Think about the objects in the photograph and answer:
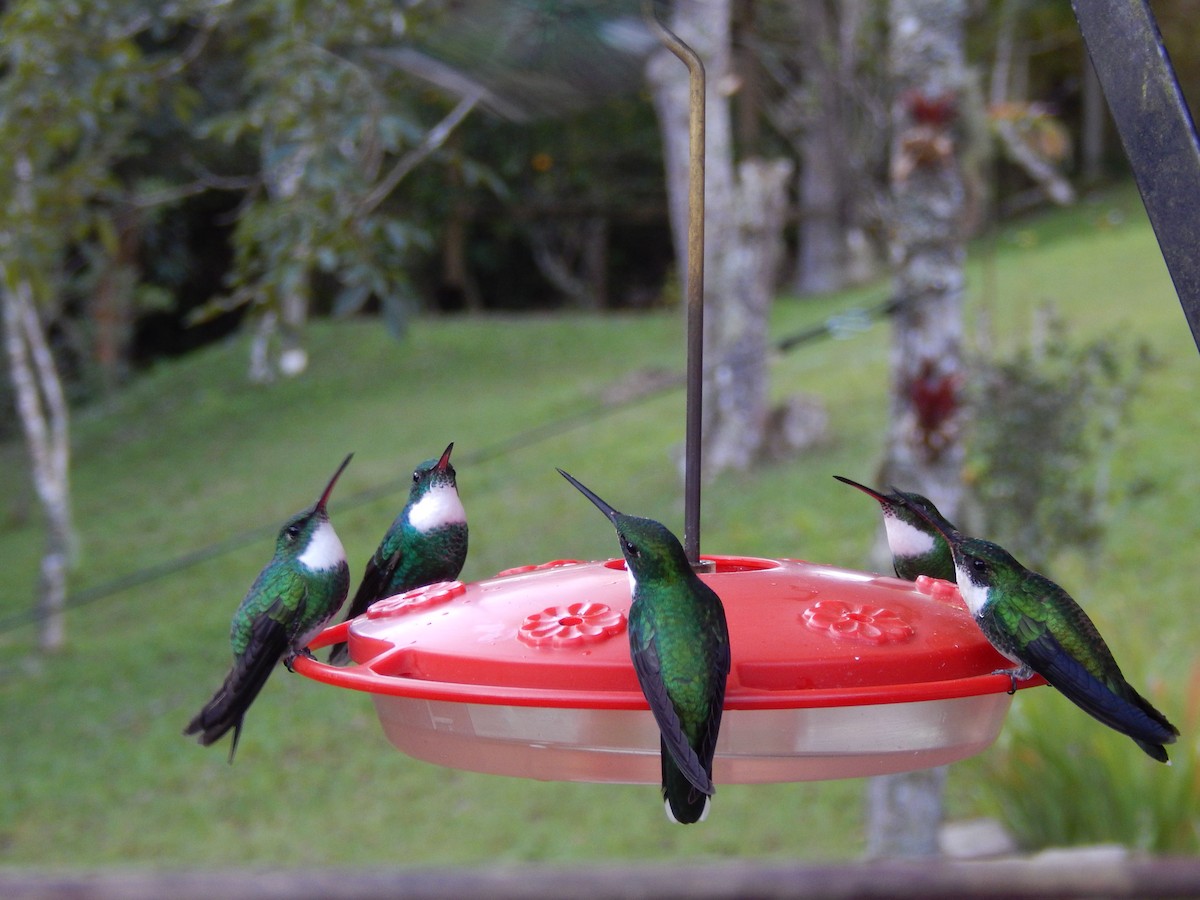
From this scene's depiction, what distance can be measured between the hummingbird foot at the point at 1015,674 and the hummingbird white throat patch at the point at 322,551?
979 mm

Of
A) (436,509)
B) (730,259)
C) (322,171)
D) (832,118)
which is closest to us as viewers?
(436,509)

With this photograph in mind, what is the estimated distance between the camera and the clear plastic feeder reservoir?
4.86ft

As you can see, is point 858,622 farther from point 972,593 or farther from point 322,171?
point 322,171

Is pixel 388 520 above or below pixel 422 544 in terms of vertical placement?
below

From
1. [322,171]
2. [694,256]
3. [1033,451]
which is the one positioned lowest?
[1033,451]

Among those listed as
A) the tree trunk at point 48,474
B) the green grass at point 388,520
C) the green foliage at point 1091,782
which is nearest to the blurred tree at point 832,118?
the green grass at point 388,520

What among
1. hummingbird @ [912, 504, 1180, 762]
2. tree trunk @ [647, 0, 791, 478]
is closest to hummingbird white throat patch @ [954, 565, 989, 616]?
hummingbird @ [912, 504, 1180, 762]

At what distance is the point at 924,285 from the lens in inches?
208

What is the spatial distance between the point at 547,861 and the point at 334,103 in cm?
352

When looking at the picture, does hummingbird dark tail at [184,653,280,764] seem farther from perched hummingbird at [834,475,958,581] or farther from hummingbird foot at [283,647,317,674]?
perched hummingbird at [834,475,958,581]

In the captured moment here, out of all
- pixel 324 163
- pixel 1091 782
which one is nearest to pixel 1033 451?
pixel 1091 782

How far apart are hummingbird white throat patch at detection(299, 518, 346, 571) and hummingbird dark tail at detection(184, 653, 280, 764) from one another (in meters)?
0.18

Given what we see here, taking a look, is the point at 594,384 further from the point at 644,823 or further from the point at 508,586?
the point at 508,586

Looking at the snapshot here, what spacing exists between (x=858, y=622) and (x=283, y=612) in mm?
857
